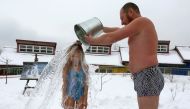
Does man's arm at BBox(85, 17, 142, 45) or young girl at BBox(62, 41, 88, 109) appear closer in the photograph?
man's arm at BBox(85, 17, 142, 45)

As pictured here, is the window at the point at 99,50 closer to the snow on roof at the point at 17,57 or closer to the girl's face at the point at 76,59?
the snow on roof at the point at 17,57

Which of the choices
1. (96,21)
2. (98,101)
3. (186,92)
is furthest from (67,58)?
(186,92)

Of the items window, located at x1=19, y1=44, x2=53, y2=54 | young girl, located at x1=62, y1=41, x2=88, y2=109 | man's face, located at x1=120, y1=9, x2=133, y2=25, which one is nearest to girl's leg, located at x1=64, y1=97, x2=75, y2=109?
young girl, located at x1=62, y1=41, x2=88, y2=109

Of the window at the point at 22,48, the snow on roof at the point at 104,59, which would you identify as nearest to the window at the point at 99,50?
the snow on roof at the point at 104,59

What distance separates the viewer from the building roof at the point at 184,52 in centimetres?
2770

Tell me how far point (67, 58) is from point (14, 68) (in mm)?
20088

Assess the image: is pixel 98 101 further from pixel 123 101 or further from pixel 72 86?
pixel 72 86

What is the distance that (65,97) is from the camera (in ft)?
18.5

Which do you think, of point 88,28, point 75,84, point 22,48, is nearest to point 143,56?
point 88,28

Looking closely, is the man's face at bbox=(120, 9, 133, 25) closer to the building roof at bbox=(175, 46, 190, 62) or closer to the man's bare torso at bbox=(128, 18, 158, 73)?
the man's bare torso at bbox=(128, 18, 158, 73)

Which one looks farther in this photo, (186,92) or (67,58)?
(186,92)

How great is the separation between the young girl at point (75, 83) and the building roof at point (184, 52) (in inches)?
898

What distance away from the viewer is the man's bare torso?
373 cm

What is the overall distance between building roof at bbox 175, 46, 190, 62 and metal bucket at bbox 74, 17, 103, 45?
24.1 meters
